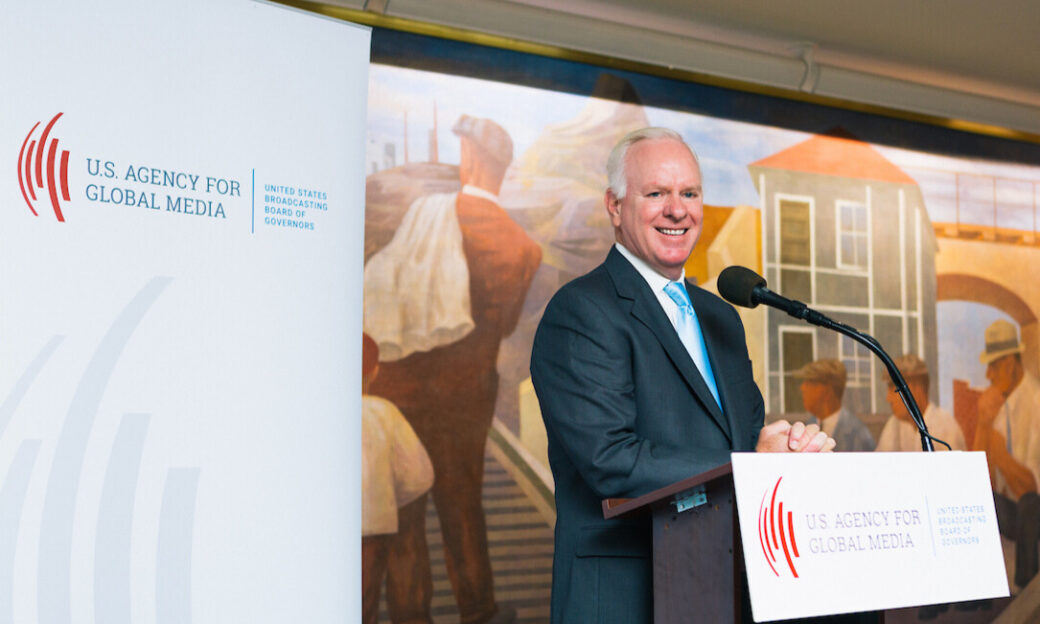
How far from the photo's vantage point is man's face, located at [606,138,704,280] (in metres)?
2.39

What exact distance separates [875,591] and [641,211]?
3.74 feet

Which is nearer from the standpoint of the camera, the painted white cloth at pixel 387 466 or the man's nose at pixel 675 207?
the man's nose at pixel 675 207

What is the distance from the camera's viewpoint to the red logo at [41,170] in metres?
2.01

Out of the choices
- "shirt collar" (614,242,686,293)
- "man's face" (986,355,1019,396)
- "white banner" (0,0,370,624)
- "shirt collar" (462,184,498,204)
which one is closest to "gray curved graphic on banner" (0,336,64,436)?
"white banner" (0,0,370,624)

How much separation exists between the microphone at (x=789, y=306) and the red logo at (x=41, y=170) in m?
1.44

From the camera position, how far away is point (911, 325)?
515 centimetres

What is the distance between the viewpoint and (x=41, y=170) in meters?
2.03

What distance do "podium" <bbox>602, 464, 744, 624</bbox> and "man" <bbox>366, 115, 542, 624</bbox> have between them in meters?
2.24

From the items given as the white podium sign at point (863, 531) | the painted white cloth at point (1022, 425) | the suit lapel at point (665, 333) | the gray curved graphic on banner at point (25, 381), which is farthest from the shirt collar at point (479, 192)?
the painted white cloth at point (1022, 425)

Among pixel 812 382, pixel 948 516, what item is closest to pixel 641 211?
pixel 948 516

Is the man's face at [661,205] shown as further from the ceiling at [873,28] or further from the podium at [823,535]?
the ceiling at [873,28]

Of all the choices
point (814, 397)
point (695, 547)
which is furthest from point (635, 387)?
point (814, 397)

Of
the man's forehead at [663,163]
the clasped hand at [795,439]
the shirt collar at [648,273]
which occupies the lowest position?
the clasped hand at [795,439]

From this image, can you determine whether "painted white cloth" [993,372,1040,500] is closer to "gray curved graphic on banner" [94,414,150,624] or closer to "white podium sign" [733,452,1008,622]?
"white podium sign" [733,452,1008,622]
